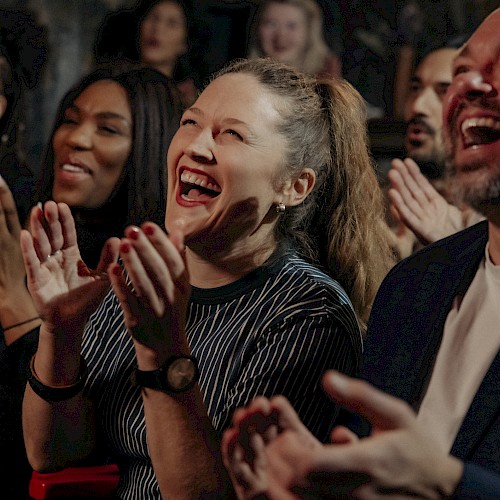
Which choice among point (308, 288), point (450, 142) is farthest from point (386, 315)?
point (450, 142)

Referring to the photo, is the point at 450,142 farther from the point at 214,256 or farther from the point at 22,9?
the point at 22,9

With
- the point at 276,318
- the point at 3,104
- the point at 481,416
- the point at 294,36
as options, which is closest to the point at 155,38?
the point at 294,36

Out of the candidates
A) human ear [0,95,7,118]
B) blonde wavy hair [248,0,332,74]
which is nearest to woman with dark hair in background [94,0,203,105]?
blonde wavy hair [248,0,332,74]

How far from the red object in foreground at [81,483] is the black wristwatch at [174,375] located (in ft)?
1.37

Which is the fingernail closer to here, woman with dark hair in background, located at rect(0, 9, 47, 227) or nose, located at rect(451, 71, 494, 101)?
nose, located at rect(451, 71, 494, 101)

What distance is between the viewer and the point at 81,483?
159cm

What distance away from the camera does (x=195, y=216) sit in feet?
4.97

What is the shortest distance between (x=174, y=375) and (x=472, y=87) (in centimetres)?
62

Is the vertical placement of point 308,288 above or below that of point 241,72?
below

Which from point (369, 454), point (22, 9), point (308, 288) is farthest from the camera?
point (22, 9)

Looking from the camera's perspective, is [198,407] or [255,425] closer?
[255,425]

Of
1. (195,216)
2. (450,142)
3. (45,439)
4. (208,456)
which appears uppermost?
(450,142)

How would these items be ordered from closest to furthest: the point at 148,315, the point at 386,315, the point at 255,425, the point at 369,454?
1. the point at 369,454
2. the point at 255,425
3. the point at 148,315
4. the point at 386,315

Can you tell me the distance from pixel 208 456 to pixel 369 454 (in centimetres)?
48
